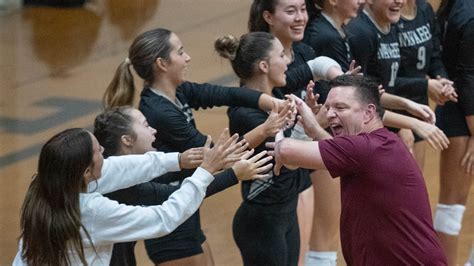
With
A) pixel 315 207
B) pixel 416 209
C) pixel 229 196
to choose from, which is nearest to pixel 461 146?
pixel 315 207

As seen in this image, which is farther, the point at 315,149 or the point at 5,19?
the point at 5,19

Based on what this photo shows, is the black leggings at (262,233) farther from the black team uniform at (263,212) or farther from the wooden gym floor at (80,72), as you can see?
the wooden gym floor at (80,72)

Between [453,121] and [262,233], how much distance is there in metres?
1.50

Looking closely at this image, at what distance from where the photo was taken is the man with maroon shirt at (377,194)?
3977 millimetres

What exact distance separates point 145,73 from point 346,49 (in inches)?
47.6

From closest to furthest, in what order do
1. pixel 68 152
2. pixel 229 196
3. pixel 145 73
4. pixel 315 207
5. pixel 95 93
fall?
pixel 68 152 → pixel 145 73 → pixel 315 207 → pixel 229 196 → pixel 95 93

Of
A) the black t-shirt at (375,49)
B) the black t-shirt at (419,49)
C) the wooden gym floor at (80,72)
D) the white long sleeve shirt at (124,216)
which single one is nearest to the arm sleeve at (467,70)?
the black t-shirt at (419,49)

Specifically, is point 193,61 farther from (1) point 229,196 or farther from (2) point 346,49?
(2) point 346,49

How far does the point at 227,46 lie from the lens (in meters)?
5.27

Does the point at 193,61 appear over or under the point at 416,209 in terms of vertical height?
under

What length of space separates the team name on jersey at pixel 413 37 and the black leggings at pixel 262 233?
127 centimetres

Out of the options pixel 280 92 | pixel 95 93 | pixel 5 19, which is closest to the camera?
pixel 280 92

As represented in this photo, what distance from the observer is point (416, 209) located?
401 centimetres

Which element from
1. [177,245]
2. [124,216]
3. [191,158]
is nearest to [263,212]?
[177,245]
